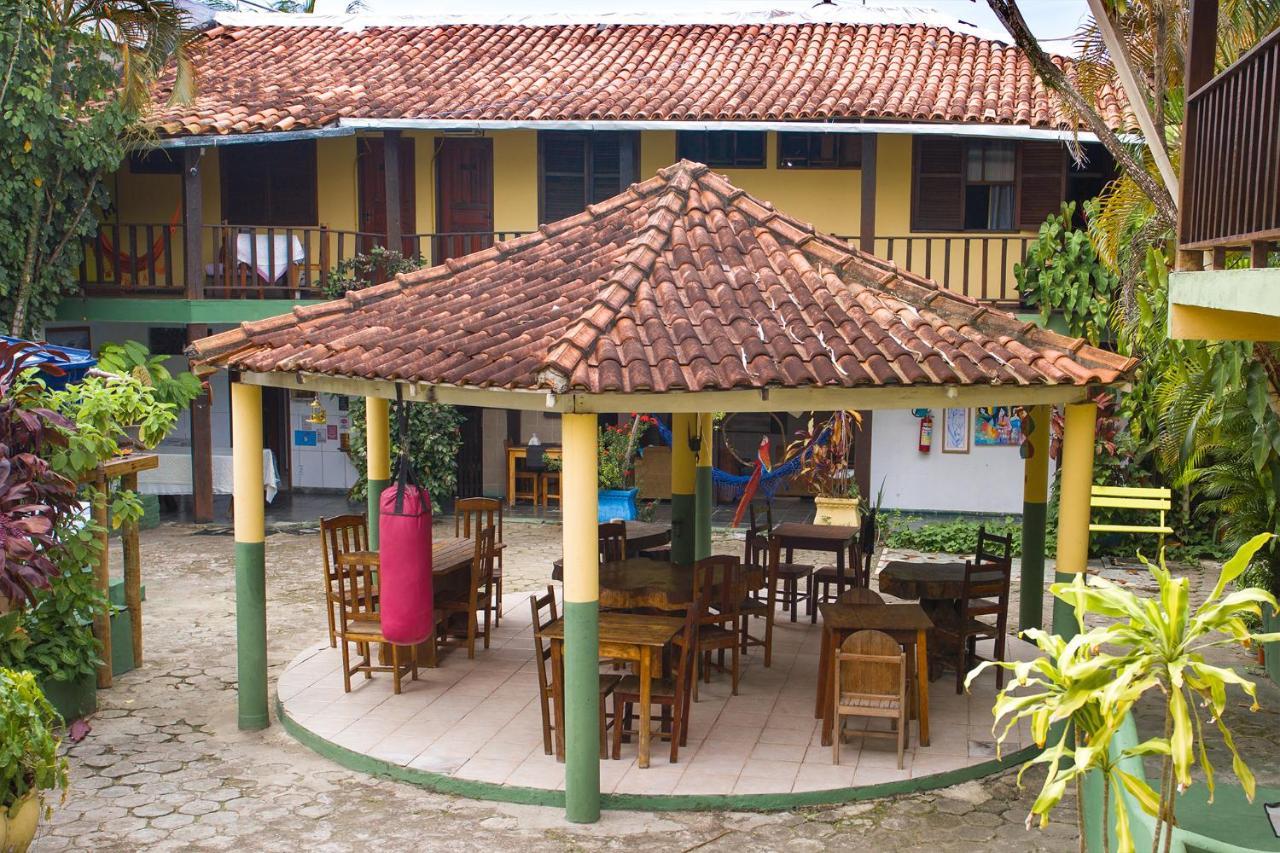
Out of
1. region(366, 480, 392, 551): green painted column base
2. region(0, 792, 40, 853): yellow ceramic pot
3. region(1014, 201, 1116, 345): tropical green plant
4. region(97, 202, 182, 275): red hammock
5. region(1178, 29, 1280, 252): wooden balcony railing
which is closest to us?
region(1178, 29, 1280, 252): wooden balcony railing

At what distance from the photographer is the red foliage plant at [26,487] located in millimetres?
8164

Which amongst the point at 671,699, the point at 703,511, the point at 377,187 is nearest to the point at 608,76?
the point at 377,187

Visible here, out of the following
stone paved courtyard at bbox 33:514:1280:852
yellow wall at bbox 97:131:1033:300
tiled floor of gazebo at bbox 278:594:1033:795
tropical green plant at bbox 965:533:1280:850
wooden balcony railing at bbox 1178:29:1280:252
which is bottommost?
stone paved courtyard at bbox 33:514:1280:852

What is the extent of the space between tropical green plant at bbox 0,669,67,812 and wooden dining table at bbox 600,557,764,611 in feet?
13.3

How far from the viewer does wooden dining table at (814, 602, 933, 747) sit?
872 centimetres

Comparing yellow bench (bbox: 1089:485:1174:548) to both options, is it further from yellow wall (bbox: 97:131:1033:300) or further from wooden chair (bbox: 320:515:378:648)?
wooden chair (bbox: 320:515:378:648)

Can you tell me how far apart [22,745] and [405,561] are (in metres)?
2.67

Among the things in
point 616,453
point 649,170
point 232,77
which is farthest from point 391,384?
point 232,77

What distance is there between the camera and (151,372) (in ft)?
55.2

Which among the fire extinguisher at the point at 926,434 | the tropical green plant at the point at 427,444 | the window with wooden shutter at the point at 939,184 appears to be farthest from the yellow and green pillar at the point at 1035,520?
the tropical green plant at the point at 427,444

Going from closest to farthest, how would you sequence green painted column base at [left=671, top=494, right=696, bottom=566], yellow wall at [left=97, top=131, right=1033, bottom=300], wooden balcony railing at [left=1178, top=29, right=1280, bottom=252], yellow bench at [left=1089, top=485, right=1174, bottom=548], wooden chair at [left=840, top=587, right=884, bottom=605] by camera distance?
1. wooden balcony railing at [left=1178, top=29, right=1280, bottom=252]
2. wooden chair at [left=840, top=587, right=884, bottom=605]
3. green painted column base at [left=671, top=494, right=696, bottom=566]
4. yellow bench at [left=1089, top=485, right=1174, bottom=548]
5. yellow wall at [left=97, top=131, right=1033, bottom=300]

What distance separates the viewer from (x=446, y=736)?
29.5 ft

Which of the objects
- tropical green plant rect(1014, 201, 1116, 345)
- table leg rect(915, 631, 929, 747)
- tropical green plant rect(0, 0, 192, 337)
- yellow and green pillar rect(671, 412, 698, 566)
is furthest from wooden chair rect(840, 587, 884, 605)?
tropical green plant rect(0, 0, 192, 337)

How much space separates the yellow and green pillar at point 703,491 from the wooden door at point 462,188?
7.13m
